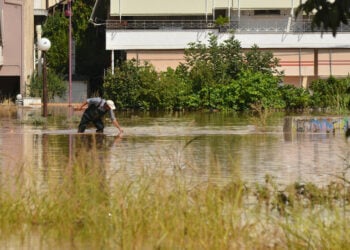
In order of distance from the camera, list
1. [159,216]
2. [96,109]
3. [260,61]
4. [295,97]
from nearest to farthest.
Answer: [159,216] < [96,109] < [295,97] < [260,61]

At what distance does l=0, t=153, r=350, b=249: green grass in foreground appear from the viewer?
10.8 metres

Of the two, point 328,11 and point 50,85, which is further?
point 50,85

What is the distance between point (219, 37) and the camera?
58.7 metres

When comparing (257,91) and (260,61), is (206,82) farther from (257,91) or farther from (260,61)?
(260,61)

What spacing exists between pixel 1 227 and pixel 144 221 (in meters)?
1.83

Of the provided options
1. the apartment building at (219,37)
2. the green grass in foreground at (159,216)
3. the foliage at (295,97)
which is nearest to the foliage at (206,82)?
the foliage at (295,97)

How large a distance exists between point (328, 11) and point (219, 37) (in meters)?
50.5

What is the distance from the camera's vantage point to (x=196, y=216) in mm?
11047

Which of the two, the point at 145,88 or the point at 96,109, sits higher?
the point at 145,88

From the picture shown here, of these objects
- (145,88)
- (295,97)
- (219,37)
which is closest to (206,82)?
(145,88)

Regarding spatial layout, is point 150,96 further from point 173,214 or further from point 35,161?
point 173,214

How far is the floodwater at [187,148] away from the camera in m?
17.7

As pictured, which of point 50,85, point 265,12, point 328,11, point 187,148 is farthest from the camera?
point 265,12

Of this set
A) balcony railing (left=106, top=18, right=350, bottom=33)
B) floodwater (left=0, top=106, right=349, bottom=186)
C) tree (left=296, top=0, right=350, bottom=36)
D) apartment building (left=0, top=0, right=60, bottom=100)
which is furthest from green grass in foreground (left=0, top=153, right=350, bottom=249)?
balcony railing (left=106, top=18, right=350, bottom=33)
